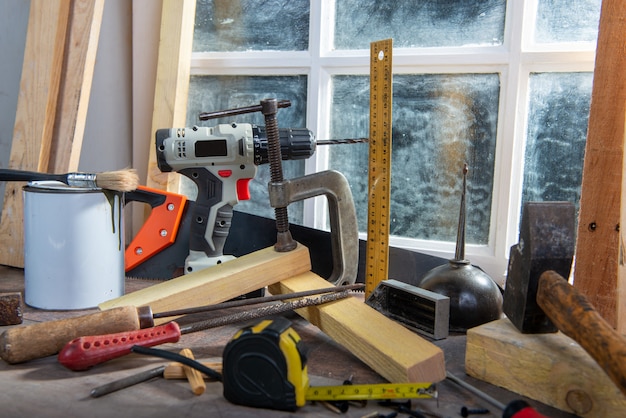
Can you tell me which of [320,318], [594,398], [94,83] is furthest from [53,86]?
[594,398]

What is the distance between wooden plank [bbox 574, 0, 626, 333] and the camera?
1.04 meters

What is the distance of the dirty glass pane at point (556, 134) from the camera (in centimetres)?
139

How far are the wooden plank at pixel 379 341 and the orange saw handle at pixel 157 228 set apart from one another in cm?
49

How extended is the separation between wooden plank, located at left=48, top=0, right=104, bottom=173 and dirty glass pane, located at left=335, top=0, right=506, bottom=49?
0.68 m

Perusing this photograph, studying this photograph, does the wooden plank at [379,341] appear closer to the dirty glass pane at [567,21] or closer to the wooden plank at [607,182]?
the wooden plank at [607,182]

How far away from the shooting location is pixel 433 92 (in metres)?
1.51

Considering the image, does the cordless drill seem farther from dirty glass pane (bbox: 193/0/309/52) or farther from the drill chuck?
dirty glass pane (bbox: 193/0/309/52)

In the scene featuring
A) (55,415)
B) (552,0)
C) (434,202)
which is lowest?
(55,415)

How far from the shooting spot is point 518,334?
856mm

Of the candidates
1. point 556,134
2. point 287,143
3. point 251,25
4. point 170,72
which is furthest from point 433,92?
point 170,72

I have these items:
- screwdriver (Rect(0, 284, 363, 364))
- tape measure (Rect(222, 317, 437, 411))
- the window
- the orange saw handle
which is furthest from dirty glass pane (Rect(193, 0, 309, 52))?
tape measure (Rect(222, 317, 437, 411))

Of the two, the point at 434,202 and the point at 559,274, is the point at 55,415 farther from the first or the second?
the point at 434,202

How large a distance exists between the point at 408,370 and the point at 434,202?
0.84 meters

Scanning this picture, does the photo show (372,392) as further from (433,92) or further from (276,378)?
(433,92)
